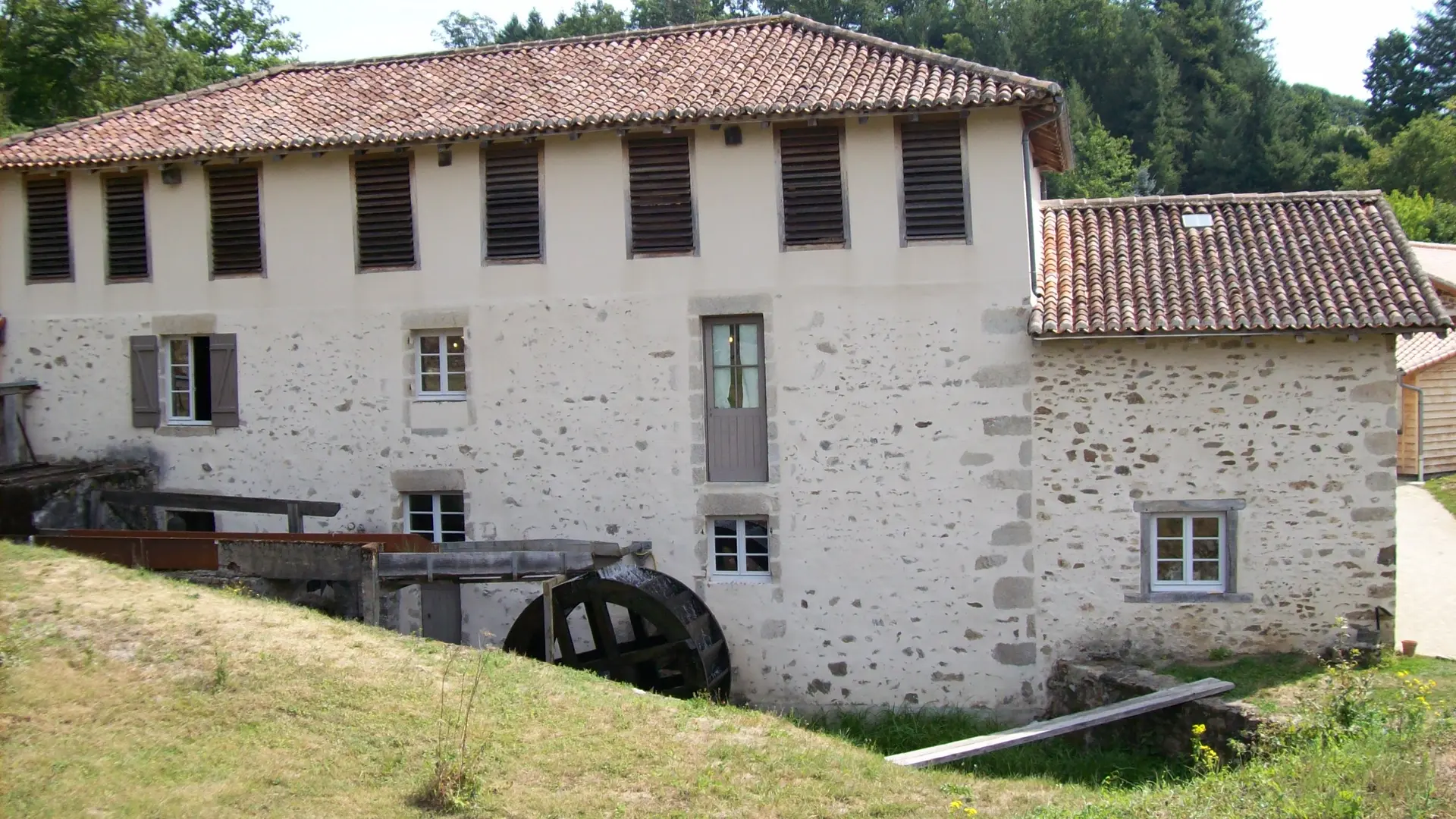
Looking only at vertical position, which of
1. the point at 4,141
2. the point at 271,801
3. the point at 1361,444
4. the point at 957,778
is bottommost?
the point at 957,778

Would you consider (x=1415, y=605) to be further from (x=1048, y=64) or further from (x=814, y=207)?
(x=1048, y=64)

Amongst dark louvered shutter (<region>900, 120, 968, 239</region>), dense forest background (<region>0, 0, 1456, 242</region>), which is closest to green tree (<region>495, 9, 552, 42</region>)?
dense forest background (<region>0, 0, 1456, 242</region>)

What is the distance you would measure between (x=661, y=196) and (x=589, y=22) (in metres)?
36.1

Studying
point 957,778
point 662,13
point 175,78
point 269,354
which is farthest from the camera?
point 662,13

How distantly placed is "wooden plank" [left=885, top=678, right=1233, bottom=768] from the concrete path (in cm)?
326

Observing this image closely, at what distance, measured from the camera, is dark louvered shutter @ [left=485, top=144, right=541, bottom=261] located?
13.9 metres

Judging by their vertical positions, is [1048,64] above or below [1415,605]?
above

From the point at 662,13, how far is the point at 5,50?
1119 inches

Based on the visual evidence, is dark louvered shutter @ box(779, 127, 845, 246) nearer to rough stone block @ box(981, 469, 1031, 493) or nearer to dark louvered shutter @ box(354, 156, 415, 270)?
rough stone block @ box(981, 469, 1031, 493)

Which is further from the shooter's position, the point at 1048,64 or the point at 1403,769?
the point at 1048,64

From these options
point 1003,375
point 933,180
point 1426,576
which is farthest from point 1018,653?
point 1426,576

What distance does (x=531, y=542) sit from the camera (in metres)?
13.0

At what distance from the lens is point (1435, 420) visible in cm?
2498

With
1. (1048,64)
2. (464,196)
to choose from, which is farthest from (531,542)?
(1048,64)
